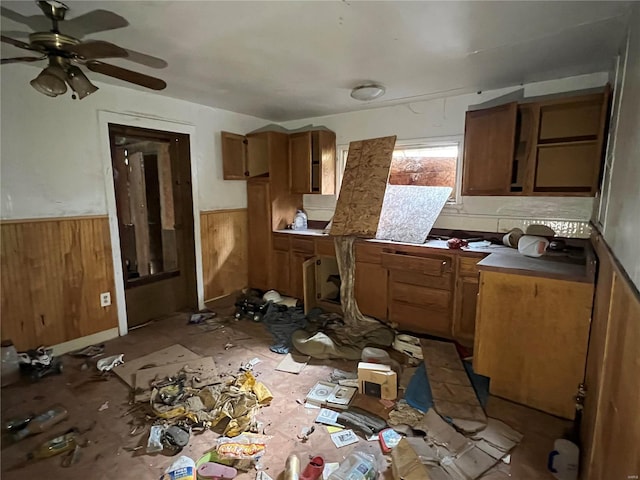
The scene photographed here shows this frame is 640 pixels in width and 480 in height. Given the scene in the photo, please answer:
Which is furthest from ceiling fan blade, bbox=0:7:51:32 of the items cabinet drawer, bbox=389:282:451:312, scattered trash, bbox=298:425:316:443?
cabinet drawer, bbox=389:282:451:312

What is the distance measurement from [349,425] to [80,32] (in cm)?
288

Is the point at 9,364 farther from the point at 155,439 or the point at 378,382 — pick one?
the point at 378,382

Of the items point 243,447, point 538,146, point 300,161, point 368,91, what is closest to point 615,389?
point 243,447

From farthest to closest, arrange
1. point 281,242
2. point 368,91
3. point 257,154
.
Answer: point 257,154, point 281,242, point 368,91

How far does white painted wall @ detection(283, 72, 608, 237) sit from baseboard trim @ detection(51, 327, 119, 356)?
2785 mm

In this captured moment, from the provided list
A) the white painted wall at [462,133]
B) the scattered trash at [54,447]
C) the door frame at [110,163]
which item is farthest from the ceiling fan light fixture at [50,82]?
the white painted wall at [462,133]

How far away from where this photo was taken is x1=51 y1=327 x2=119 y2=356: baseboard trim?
2.83 metres

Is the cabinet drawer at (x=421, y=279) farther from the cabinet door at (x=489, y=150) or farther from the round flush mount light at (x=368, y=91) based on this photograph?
the round flush mount light at (x=368, y=91)

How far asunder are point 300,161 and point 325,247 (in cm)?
119

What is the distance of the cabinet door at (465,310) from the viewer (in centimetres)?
281

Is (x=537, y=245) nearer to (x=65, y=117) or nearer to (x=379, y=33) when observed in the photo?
(x=379, y=33)

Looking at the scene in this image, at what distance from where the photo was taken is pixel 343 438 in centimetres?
191

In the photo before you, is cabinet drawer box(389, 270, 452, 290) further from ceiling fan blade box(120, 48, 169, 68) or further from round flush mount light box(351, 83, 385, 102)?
ceiling fan blade box(120, 48, 169, 68)

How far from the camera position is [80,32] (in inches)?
76.1
